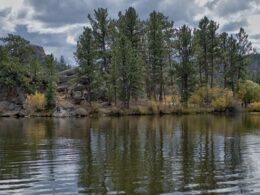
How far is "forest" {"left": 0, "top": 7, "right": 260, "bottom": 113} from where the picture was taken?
91.9m

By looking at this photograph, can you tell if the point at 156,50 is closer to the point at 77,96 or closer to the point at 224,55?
the point at 224,55

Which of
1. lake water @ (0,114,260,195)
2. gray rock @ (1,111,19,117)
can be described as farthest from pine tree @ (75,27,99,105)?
lake water @ (0,114,260,195)

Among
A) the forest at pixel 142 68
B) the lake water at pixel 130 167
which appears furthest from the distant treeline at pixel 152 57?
the lake water at pixel 130 167

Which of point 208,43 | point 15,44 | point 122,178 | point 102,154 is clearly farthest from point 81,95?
point 122,178

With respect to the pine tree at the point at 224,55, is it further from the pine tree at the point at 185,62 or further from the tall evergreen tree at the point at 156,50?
the tall evergreen tree at the point at 156,50

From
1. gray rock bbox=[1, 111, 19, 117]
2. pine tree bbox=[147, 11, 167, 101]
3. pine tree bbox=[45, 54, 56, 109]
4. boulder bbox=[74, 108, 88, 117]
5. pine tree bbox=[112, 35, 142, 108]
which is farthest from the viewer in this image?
pine tree bbox=[147, 11, 167, 101]

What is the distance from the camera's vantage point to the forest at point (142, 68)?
91938mm

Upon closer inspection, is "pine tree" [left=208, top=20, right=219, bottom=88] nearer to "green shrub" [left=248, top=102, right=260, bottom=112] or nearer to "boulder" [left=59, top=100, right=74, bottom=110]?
"green shrub" [left=248, top=102, right=260, bottom=112]

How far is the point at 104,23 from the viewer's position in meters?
103

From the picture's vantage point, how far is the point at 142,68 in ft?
304

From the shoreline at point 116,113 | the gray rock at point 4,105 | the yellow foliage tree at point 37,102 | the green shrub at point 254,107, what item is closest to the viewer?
the shoreline at point 116,113

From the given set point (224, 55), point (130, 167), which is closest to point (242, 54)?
point (224, 55)

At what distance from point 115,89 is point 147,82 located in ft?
33.0

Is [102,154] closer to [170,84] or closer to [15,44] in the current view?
[170,84]
